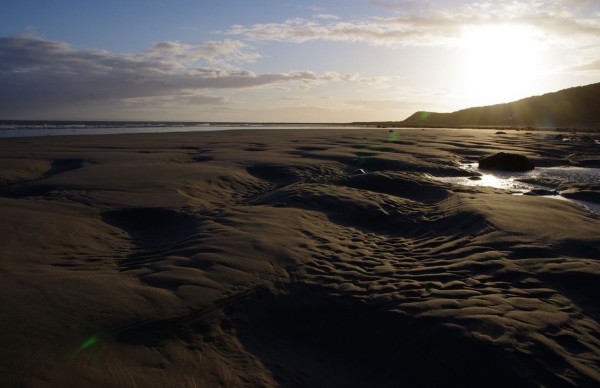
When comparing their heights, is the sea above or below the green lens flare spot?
above

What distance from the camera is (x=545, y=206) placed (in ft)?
24.7

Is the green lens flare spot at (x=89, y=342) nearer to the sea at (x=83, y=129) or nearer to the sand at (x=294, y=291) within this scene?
the sand at (x=294, y=291)

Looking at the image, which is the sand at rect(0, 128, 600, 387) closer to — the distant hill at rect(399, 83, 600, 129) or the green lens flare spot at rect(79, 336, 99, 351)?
the green lens flare spot at rect(79, 336, 99, 351)

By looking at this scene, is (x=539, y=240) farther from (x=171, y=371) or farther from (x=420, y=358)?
(x=171, y=371)

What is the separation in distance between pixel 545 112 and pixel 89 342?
87354 millimetres

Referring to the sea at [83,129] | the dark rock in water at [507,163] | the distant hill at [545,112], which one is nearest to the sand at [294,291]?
the dark rock in water at [507,163]

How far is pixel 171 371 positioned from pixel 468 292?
2907 mm

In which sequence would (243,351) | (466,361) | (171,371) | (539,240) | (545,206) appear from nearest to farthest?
(171,371), (466,361), (243,351), (539,240), (545,206)

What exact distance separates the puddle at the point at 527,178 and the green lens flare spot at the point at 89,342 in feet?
30.2

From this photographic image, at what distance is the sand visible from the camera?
3.00m

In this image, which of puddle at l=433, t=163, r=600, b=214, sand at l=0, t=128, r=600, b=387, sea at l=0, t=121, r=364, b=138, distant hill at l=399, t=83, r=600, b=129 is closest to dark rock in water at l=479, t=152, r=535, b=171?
puddle at l=433, t=163, r=600, b=214

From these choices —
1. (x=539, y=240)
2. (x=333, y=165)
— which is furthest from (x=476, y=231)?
(x=333, y=165)

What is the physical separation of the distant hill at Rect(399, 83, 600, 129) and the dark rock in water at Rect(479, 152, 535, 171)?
181 ft

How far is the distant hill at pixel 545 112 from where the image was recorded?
65938 mm
